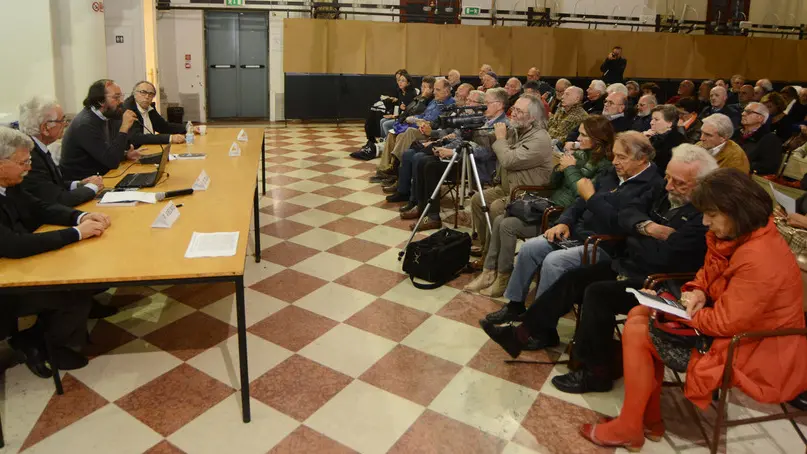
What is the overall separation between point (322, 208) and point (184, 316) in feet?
7.55

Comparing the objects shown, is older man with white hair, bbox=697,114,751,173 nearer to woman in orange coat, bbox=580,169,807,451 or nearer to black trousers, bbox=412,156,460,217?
black trousers, bbox=412,156,460,217

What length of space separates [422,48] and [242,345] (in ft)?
31.6

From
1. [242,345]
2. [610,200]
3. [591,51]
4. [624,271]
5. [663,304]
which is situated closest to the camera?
[663,304]

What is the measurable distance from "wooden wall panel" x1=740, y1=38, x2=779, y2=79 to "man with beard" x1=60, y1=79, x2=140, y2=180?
13259mm

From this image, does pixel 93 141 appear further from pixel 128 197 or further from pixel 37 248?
pixel 37 248

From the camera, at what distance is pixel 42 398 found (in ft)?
8.07

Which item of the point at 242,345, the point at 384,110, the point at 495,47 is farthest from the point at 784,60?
the point at 242,345

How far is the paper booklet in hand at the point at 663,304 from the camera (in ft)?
6.77

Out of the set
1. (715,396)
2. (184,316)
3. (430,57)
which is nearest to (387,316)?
(184,316)

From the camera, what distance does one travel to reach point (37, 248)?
2.27 metres

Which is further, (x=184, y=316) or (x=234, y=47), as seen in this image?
(x=234, y=47)

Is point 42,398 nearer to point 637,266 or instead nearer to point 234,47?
point 637,266

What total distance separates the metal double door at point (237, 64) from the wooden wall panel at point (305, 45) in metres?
0.70

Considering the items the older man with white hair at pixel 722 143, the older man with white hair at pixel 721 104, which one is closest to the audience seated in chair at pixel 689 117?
the older man with white hair at pixel 721 104
